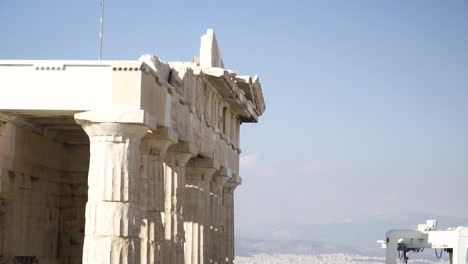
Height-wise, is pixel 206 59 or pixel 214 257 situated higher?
pixel 206 59

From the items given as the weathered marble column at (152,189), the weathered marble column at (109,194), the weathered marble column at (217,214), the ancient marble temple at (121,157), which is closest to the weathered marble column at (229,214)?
the ancient marble temple at (121,157)

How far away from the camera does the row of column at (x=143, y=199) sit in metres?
27.6

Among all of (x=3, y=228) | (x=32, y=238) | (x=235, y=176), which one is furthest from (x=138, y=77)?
(x=235, y=176)

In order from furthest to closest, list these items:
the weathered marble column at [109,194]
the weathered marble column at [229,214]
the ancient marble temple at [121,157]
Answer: the weathered marble column at [229,214]
the ancient marble temple at [121,157]
the weathered marble column at [109,194]

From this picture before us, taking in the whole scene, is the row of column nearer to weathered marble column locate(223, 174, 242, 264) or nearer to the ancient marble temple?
the ancient marble temple

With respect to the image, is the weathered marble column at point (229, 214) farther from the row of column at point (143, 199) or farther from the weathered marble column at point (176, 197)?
the weathered marble column at point (176, 197)

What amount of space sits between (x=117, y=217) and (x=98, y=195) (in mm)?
713

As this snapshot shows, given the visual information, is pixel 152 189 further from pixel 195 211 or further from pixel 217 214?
pixel 217 214

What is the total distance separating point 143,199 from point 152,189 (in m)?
0.41

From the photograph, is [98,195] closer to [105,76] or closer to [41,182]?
[105,76]

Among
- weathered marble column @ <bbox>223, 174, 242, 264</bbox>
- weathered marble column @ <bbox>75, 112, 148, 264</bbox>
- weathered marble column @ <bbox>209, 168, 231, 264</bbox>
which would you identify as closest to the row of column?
weathered marble column @ <bbox>75, 112, 148, 264</bbox>

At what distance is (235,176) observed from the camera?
51188 millimetres

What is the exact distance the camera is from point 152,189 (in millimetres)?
32000

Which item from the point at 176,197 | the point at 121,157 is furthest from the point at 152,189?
the point at 121,157
